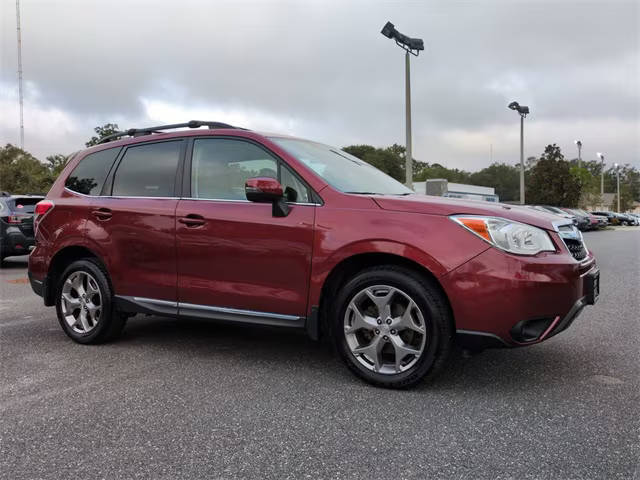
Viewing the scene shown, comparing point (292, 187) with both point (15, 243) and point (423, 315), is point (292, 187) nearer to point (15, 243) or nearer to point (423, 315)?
point (423, 315)

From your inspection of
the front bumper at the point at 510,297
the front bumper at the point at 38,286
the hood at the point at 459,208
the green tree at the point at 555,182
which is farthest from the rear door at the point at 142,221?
the green tree at the point at 555,182

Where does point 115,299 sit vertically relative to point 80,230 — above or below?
below

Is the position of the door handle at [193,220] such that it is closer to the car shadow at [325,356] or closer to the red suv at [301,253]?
the red suv at [301,253]

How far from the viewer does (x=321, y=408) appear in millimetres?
3168

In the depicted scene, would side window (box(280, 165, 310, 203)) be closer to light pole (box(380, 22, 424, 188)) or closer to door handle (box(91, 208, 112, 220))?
door handle (box(91, 208, 112, 220))

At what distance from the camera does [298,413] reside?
122 inches

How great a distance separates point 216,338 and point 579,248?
3.05 m

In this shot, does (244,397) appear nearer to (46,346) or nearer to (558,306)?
(558,306)

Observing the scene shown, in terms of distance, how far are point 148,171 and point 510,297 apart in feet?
10.0

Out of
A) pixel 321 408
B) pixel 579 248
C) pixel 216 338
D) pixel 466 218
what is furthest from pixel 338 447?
pixel 216 338

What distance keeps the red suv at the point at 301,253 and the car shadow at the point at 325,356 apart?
0.27 m

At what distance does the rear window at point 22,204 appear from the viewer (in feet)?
36.1

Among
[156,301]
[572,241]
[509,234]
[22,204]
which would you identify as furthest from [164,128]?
[22,204]

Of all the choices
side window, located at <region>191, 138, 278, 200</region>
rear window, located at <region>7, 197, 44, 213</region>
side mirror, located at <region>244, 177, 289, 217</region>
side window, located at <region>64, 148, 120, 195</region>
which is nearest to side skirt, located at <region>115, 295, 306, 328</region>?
side mirror, located at <region>244, 177, 289, 217</region>
